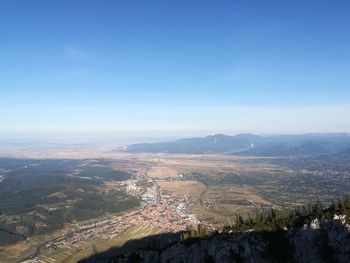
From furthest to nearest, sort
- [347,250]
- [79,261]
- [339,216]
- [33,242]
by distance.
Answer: [33,242] → [79,261] → [339,216] → [347,250]

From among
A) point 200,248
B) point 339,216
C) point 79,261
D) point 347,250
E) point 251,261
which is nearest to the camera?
point 347,250

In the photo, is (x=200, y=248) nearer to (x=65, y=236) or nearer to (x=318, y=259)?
(x=318, y=259)

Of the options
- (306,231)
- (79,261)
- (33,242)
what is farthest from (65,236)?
(306,231)

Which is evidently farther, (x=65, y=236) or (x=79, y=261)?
(x=65, y=236)

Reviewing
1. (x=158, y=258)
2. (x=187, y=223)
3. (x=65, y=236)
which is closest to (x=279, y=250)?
(x=158, y=258)

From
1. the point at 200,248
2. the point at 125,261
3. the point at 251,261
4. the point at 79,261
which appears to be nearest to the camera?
the point at 251,261

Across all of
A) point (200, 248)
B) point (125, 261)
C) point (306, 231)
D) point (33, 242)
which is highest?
point (306, 231)

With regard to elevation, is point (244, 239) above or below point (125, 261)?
above

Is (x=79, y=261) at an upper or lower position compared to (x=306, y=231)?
lower

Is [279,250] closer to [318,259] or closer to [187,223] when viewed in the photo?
[318,259]
